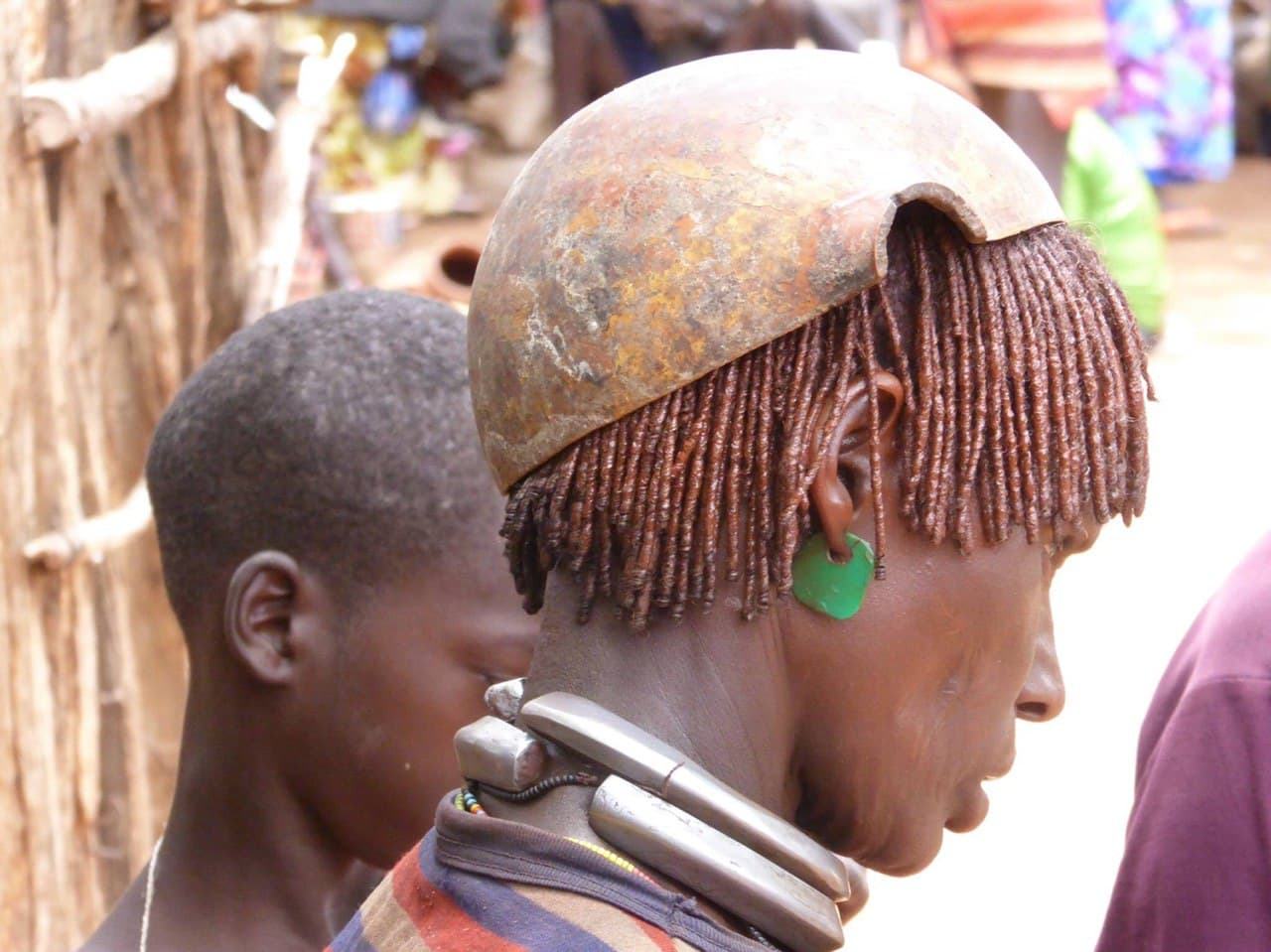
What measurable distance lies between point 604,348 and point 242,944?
1.31 meters

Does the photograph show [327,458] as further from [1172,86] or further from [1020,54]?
[1172,86]

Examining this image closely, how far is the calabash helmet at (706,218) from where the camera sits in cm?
128

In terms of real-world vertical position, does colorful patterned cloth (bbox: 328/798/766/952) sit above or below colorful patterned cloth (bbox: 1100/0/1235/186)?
above

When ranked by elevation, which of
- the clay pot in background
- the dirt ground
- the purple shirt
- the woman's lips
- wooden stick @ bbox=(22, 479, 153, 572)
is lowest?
the dirt ground

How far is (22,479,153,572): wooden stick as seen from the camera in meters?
Answer: 2.82

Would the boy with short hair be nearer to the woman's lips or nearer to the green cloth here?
the woman's lips

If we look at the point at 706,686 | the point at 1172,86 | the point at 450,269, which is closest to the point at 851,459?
the point at 706,686

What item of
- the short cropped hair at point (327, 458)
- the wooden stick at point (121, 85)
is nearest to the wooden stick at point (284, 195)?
the wooden stick at point (121, 85)

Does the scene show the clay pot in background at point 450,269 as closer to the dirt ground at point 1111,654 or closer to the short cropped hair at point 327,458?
the dirt ground at point 1111,654

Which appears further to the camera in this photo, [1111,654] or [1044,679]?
[1111,654]

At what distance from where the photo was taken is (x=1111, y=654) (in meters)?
6.00

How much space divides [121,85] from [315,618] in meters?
1.26

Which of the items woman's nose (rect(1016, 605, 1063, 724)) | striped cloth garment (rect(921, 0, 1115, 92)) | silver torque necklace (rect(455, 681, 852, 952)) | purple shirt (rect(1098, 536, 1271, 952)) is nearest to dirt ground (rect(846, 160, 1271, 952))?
purple shirt (rect(1098, 536, 1271, 952))

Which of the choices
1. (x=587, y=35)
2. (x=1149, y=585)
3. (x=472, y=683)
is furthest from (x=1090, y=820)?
(x=587, y=35)
